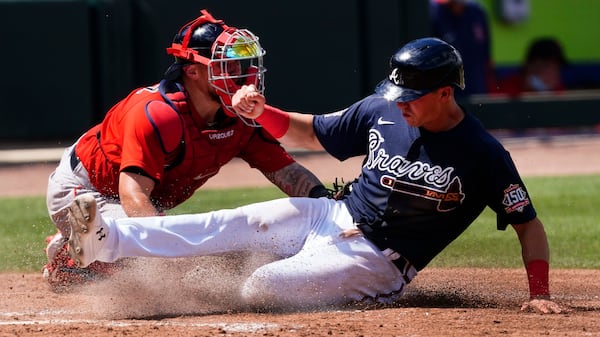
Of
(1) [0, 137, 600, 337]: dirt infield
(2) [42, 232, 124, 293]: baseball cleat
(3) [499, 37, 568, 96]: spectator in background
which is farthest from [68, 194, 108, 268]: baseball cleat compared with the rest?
(3) [499, 37, 568, 96]: spectator in background

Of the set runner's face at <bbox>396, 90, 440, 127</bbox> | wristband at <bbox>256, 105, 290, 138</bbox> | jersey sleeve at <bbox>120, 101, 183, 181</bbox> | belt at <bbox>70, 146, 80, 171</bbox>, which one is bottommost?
belt at <bbox>70, 146, 80, 171</bbox>

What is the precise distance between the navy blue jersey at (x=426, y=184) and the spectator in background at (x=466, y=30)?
10939 mm

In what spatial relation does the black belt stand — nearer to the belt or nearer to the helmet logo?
the helmet logo

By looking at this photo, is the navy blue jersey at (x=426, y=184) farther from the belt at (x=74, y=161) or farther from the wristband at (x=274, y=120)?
the belt at (x=74, y=161)

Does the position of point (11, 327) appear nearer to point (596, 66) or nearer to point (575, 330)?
point (575, 330)

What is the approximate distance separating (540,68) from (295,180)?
42.5ft

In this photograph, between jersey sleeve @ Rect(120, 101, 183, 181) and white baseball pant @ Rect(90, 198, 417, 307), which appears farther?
jersey sleeve @ Rect(120, 101, 183, 181)

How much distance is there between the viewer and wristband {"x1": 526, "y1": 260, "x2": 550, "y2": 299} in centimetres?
500

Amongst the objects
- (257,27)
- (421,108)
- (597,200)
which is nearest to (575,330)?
(421,108)

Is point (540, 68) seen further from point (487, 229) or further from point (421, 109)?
point (421, 109)

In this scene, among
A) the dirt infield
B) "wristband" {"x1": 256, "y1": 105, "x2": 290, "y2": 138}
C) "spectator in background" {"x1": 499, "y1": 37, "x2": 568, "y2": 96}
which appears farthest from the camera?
"spectator in background" {"x1": 499, "y1": 37, "x2": 568, "y2": 96}

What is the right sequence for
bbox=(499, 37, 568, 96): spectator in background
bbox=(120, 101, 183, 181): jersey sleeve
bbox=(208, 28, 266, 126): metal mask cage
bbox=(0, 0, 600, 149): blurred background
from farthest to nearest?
bbox=(499, 37, 568, 96): spectator in background
bbox=(0, 0, 600, 149): blurred background
bbox=(208, 28, 266, 126): metal mask cage
bbox=(120, 101, 183, 181): jersey sleeve

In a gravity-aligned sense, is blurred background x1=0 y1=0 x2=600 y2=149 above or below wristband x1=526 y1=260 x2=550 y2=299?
below

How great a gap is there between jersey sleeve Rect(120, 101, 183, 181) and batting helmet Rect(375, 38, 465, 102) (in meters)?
1.26
